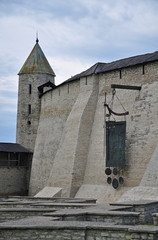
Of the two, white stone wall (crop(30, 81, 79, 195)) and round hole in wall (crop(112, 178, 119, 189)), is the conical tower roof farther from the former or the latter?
round hole in wall (crop(112, 178, 119, 189))

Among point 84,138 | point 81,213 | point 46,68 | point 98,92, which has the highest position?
point 46,68

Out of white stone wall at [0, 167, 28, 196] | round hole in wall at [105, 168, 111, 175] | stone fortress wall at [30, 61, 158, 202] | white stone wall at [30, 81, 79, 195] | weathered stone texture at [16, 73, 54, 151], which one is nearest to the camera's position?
stone fortress wall at [30, 61, 158, 202]

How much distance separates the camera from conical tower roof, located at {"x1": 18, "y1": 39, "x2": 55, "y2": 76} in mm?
23594

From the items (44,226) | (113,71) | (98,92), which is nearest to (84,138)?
(98,92)

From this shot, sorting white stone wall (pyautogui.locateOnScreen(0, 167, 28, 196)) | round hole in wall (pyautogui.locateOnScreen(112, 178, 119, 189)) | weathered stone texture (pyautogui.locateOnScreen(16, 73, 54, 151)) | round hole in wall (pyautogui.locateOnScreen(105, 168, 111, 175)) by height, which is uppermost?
weathered stone texture (pyautogui.locateOnScreen(16, 73, 54, 151))

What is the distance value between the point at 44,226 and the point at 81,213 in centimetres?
140

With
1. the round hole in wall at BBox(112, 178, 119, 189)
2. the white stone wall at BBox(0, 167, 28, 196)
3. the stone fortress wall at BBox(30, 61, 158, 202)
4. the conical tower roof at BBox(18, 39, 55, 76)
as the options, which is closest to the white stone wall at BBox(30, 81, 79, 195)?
the stone fortress wall at BBox(30, 61, 158, 202)

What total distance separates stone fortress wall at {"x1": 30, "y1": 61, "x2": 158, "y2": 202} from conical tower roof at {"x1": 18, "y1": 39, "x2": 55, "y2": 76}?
420 cm

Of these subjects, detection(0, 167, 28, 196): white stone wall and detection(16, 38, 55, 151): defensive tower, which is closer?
detection(0, 167, 28, 196): white stone wall

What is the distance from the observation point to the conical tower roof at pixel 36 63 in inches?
929

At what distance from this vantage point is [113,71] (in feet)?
49.7

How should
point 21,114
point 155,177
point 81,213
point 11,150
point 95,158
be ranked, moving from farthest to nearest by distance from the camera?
point 21,114 → point 11,150 → point 95,158 → point 155,177 → point 81,213

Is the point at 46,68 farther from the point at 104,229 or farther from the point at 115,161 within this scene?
the point at 104,229

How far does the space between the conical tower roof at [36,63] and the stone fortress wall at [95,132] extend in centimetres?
420
